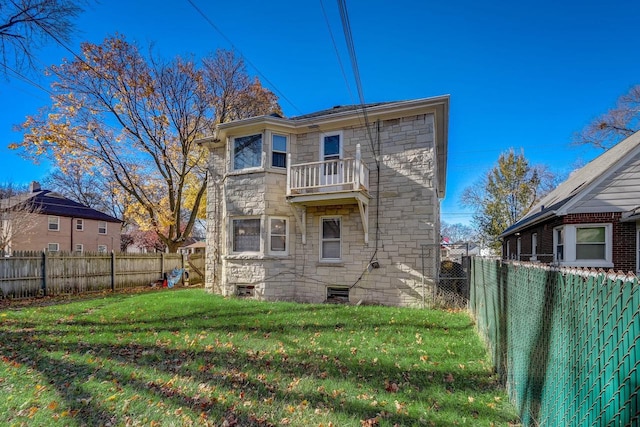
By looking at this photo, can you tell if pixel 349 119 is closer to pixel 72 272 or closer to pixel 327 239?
pixel 327 239

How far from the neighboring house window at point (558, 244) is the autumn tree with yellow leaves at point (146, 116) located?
15.2 meters

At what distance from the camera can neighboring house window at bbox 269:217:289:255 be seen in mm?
10828

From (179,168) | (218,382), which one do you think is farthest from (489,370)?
(179,168)

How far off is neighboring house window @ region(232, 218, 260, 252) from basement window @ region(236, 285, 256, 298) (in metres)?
1.25

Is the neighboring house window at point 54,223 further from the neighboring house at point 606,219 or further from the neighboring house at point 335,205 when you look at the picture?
the neighboring house at point 606,219

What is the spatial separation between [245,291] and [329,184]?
4773 millimetres


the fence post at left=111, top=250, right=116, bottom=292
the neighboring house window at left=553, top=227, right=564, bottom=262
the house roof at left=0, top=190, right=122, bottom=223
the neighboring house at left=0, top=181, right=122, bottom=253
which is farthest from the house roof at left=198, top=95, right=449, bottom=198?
the house roof at left=0, top=190, right=122, bottom=223

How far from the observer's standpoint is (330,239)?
10.7m

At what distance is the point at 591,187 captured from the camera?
998cm

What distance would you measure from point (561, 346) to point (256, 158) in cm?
1013

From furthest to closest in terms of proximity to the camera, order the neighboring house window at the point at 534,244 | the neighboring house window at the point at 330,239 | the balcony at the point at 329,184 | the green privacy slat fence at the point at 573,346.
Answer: the neighboring house window at the point at 534,244
the neighboring house window at the point at 330,239
the balcony at the point at 329,184
the green privacy slat fence at the point at 573,346

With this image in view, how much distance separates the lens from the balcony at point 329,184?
30.9ft

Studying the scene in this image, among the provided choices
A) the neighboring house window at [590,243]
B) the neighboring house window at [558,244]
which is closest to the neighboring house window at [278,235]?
the neighboring house window at [558,244]

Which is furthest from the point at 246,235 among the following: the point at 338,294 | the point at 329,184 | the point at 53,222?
the point at 53,222
